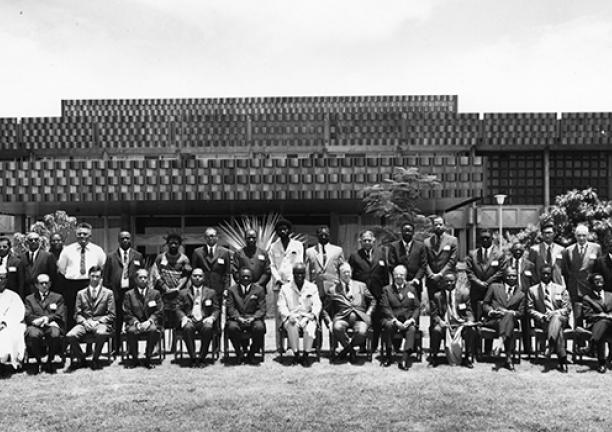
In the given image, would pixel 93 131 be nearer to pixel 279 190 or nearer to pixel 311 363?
pixel 279 190

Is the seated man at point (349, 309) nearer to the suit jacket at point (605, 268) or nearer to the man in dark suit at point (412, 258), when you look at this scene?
the man in dark suit at point (412, 258)

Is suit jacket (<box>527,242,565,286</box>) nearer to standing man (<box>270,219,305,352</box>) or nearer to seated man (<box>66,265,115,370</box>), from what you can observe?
standing man (<box>270,219,305,352</box>)

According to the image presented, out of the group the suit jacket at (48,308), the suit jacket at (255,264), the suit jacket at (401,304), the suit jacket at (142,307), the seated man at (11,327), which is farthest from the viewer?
the suit jacket at (255,264)

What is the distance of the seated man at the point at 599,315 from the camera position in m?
9.52

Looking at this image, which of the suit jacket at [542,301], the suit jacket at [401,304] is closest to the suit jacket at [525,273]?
the suit jacket at [542,301]

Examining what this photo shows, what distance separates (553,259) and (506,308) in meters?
1.51

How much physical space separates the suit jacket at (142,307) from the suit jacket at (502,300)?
4.86 meters

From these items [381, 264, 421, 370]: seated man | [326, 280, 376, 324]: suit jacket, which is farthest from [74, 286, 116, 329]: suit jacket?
[381, 264, 421, 370]: seated man

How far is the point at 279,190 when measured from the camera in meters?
21.0

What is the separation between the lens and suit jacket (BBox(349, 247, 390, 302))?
10711 mm

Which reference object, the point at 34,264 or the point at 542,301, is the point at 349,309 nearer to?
the point at 542,301

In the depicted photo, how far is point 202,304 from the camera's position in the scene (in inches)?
399

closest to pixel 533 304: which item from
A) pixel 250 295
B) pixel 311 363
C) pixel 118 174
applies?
pixel 311 363

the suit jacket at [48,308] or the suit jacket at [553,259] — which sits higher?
the suit jacket at [553,259]
